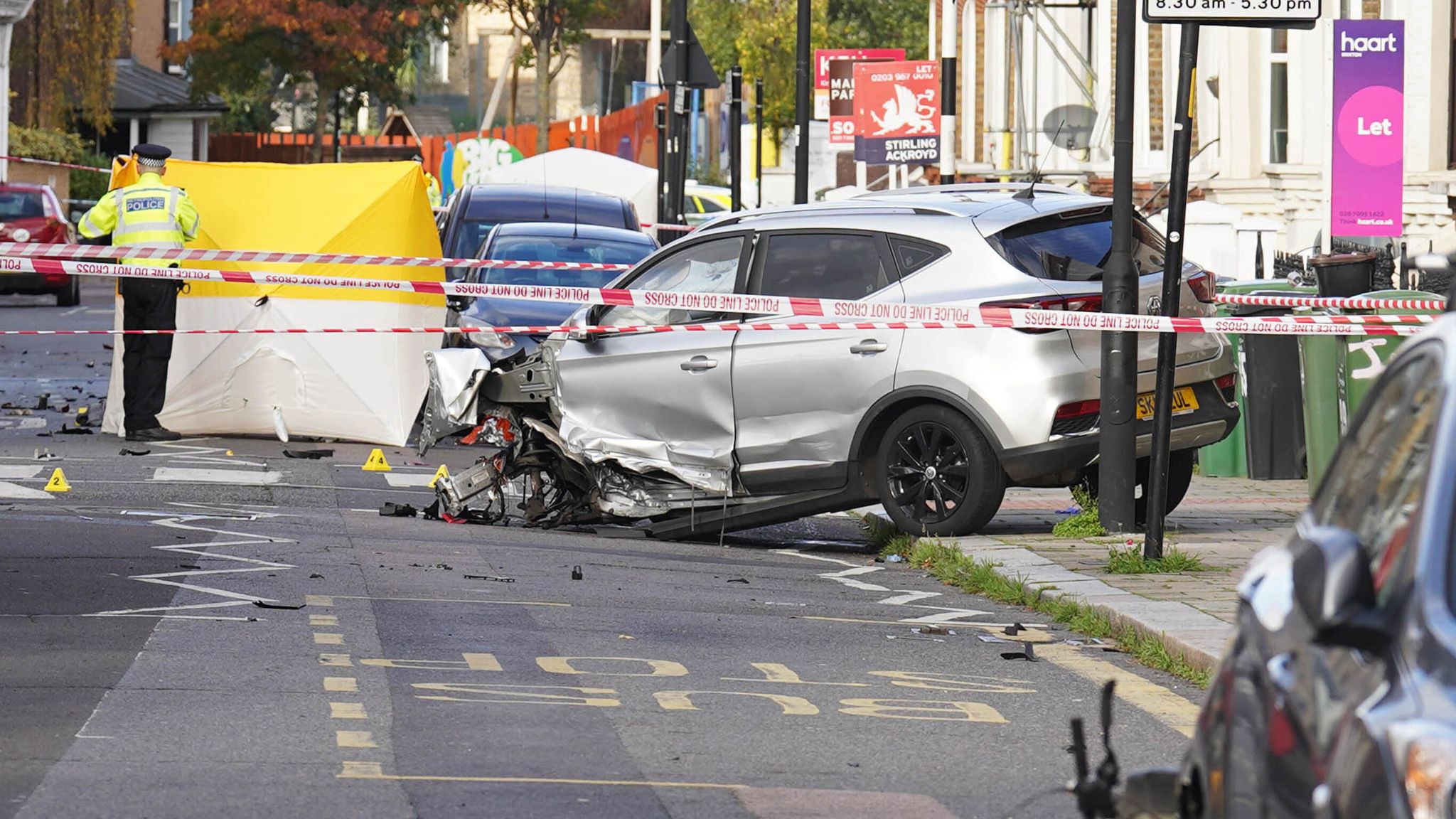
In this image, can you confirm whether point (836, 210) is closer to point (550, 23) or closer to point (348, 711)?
point (348, 711)

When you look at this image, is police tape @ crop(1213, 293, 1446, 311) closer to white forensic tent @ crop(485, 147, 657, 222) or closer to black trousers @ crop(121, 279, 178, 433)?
black trousers @ crop(121, 279, 178, 433)

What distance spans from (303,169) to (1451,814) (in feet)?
45.7

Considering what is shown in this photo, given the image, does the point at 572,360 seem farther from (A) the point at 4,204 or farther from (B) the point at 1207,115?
(A) the point at 4,204

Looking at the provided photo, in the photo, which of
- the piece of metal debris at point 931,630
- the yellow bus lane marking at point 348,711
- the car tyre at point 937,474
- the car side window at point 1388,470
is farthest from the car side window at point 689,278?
the car side window at point 1388,470

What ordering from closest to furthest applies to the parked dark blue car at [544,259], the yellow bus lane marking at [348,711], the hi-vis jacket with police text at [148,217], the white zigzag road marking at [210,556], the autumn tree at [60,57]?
the yellow bus lane marking at [348,711]
the white zigzag road marking at [210,556]
the hi-vis jacket with police text at [148,217]
the parked dark blue car at [544,259]
the autumn tree at [60,57]

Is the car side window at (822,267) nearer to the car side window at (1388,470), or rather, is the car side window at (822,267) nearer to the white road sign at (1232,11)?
the white road sign at (1232,11)

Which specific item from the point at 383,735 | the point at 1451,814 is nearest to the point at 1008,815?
the point at 383,735

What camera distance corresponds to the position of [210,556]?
10438 mm

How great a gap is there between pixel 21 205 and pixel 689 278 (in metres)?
22.6

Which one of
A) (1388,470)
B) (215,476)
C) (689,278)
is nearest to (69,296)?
(215,476)

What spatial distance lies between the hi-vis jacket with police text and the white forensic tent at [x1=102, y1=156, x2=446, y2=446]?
27 cm

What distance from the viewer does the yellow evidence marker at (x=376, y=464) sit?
14.6 meters

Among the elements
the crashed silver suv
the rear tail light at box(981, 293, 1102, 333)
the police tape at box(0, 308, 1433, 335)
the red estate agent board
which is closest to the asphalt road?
the crashed silver suv

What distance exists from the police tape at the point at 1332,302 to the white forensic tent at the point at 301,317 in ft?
17.9
